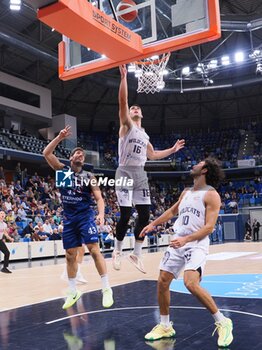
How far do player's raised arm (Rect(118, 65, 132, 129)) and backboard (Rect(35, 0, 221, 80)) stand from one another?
431 mm

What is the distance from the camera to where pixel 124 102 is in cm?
512

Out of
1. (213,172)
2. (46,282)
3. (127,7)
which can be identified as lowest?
(46,282)

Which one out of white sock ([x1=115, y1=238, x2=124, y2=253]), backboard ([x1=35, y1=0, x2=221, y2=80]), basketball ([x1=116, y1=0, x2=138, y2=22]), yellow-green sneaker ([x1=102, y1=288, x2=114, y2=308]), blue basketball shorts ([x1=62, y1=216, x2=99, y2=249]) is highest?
basketball ([x1=116, y1=0, x2=138, y2=22])

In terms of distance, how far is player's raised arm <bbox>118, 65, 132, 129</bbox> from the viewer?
514 centimetres

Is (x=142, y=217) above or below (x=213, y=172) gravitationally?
below

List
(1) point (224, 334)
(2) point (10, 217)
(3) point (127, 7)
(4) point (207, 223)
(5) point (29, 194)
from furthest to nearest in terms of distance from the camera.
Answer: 1. (5) point (29, 194)
2. (2) point (10, 217)
3. (3) point (127, 7)
4. (4) point (207, 223)
5. (1) point (224, 334)

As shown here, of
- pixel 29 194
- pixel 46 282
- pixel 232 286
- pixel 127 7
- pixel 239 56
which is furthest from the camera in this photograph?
pixel 239 56

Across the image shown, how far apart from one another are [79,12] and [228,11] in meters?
22.3

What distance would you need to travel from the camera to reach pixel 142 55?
19.2ft

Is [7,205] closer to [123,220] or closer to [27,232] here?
[27,232]

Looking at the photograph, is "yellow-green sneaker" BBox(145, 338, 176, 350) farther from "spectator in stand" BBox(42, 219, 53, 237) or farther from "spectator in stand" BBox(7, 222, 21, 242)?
"spectator in stand" BBox(42, 219, 53, 237)

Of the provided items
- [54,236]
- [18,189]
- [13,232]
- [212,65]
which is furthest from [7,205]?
[212,65]

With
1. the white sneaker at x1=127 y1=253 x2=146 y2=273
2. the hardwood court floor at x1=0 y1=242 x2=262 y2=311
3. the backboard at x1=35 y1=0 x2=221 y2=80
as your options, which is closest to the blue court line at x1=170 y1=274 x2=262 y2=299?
the hardwood court floor at x1=0 y1=242 x2=262 y2=311

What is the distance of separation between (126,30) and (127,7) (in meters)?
0.75
